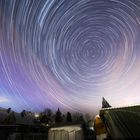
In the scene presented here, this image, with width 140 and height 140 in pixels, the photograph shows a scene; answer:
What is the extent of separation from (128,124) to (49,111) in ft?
127

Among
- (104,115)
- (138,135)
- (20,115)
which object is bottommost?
(138,135)

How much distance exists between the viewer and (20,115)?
32.3 metres

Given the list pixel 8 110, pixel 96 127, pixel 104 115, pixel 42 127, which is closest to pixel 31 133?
pixel 42 127

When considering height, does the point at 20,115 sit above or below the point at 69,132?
above

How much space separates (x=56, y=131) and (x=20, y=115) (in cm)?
1051

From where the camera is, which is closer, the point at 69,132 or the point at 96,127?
the point at 96,127

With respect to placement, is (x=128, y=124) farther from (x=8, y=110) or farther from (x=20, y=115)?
(x=20, y=115)

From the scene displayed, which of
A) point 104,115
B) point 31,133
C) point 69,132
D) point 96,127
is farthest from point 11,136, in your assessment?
point 104,115

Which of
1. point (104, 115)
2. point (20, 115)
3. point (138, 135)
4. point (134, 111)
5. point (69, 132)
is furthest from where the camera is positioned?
point (20, 115)

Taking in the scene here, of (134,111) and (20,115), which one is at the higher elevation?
(20,115)

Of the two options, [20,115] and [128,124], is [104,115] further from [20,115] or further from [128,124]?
[20,115]

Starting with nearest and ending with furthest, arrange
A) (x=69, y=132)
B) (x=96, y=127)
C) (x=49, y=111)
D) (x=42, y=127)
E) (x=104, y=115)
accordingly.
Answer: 1. (x=104, y=115)
2. (x=96, y=127)
3. (x=69, y=132)
4. (x=42, y=127)
5. (x=49, y=111)

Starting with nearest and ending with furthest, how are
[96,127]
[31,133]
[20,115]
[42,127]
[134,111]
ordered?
[134,111], [96,127], [31,133], [42,127], [20,115]

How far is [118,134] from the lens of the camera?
26.3 ft
